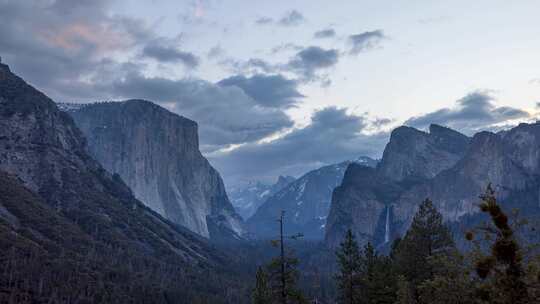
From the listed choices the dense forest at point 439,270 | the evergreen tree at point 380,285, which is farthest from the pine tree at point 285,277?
the evergreen tree at point 380,285

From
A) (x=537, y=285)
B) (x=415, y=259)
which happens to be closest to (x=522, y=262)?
(x=537, y=285)

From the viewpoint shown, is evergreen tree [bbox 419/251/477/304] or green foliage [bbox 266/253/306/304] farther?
green foliage [bbox 266/253/306/304]

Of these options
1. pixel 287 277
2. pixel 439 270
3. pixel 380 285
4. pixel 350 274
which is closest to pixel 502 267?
pixel 439 270

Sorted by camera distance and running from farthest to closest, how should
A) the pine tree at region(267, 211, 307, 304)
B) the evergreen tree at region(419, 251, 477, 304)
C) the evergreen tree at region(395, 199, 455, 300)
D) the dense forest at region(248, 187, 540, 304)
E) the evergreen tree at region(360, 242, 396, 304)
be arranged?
the evergreen tree at region(360, 242, 396, 304)
the evergreen tree at region(395, 199, 455, 300)
the pine tree at region(267, 211, 307, 304)
the evergreen tree at region(419, 251, 477, 304)
the dense forest at region(248, 187, 540, 304)

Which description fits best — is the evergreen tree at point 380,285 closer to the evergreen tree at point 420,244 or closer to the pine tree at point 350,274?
the pine tree at point 350,274

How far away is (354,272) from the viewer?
59.8m

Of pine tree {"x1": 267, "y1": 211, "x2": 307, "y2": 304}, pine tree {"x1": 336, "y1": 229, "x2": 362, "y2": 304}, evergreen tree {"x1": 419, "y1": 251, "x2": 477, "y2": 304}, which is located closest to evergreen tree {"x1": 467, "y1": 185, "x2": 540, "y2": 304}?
evergreen tree {"x1": 419, "y1": 251, "x2": 477, "y2": 304}

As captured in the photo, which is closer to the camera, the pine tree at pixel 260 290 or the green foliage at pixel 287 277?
the green foliage at pixel 287 277

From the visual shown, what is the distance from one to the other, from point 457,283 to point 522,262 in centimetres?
443

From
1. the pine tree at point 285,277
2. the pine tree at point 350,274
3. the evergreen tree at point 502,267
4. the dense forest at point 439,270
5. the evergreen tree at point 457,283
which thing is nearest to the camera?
the evergreen tree at point 502,267

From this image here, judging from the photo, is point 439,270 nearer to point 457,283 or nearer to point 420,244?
point 457,283

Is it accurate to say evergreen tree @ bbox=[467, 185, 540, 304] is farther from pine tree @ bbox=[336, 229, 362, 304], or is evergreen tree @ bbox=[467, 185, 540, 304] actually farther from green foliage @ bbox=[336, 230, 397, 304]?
pine tree @ bbox=[336, 229, 362, 304]

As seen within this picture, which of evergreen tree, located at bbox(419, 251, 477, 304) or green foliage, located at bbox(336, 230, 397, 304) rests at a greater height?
evergreen tree, located at bbox(419, 251, 477, 304)

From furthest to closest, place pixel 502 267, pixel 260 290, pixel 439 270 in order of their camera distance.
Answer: pixel 260 290
pixel 439 270
pixel 502 267
